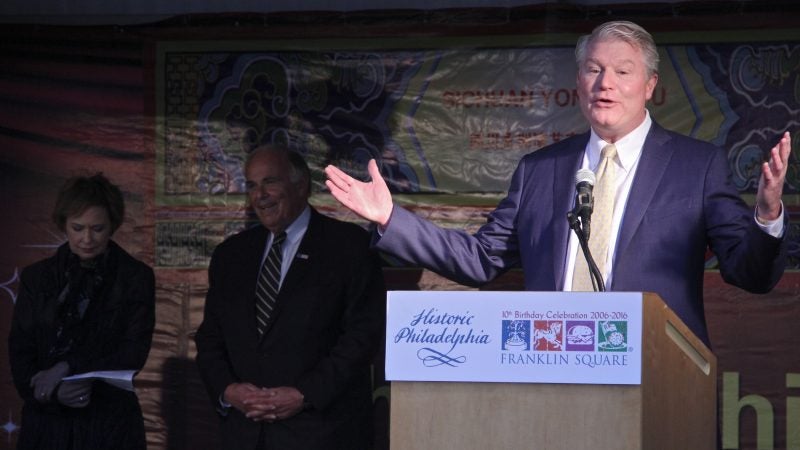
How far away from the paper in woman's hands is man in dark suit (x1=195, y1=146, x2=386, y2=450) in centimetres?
33

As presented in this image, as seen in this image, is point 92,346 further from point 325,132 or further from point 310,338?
point 325,132

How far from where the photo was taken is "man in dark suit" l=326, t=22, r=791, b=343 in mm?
3479

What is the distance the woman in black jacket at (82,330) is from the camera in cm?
494

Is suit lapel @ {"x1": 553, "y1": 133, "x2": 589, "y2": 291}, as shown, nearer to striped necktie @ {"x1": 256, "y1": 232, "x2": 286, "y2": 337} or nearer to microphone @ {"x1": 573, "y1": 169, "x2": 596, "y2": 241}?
microphone @ {"x1": 573, "y1": 169, "x2": 596, "y2": 241}

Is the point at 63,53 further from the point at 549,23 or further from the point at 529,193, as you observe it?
the point at 529,193

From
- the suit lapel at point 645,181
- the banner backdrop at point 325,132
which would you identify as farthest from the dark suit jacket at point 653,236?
the banner backdrop at point 325,132

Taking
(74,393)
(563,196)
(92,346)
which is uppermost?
(563,196)

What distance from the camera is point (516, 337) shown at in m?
2.77

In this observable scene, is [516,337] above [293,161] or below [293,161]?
below

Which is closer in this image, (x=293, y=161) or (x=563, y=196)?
(x=563, y=196)

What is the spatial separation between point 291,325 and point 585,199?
2.18 metres

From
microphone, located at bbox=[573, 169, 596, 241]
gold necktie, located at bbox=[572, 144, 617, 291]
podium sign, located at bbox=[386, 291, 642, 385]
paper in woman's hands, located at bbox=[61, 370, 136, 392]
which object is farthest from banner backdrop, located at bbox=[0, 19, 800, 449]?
→ podium sign, located at bbox=[386, 291, 642, 385]

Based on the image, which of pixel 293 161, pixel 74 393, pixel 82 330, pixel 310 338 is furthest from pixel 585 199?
pixel 82 330

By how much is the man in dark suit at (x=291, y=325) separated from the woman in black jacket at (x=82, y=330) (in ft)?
1.03
